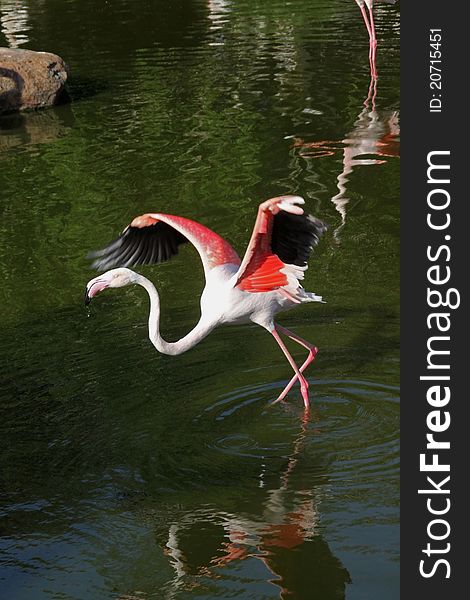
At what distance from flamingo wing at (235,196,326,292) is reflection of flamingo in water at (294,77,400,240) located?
3850 millimetres

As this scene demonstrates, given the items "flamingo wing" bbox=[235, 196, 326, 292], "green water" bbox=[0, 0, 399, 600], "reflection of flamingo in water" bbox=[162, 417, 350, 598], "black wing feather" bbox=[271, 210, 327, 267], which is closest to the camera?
"reflection of flamingo in water" bbox=[162, 417, 350, 598]

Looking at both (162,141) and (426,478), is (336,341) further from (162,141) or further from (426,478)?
(162,141)

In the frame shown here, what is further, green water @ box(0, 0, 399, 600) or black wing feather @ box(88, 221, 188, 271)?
black wing feather @ box(88, 221, 188, 271)

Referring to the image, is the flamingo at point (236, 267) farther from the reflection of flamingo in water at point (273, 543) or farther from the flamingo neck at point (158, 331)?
the reflection of flamingo in water at point (273, 543)

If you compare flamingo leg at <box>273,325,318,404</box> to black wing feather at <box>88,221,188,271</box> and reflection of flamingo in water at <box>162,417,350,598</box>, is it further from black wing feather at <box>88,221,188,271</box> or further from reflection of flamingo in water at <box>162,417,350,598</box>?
reflection of flamingo in water at <box>162,417,350,598</box>

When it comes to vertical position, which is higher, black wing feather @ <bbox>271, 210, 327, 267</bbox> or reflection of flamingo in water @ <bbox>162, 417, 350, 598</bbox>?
black wing feather @ <bbox>271, 210, 327, 267</bbox>

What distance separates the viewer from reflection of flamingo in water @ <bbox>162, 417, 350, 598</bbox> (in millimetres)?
5051

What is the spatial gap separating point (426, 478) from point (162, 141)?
7.98 metres

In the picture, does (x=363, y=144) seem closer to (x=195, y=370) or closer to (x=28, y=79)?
(x=28, y=79)

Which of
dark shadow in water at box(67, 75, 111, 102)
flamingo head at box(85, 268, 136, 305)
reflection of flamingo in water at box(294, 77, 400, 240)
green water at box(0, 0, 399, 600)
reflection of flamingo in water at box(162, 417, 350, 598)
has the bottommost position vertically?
reflection of flamingo in water at box(162, 417, 350, 598)

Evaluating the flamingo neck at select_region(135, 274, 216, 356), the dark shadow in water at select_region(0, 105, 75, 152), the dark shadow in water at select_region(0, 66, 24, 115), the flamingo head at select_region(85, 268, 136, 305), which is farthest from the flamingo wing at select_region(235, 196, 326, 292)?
the dark shadow in water at select_region(0, 66, 24, 115)

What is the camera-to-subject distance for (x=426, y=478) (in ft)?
16.1

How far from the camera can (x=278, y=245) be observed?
621 centimetres

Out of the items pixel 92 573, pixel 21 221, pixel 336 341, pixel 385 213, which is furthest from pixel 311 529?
pixel 21 221
